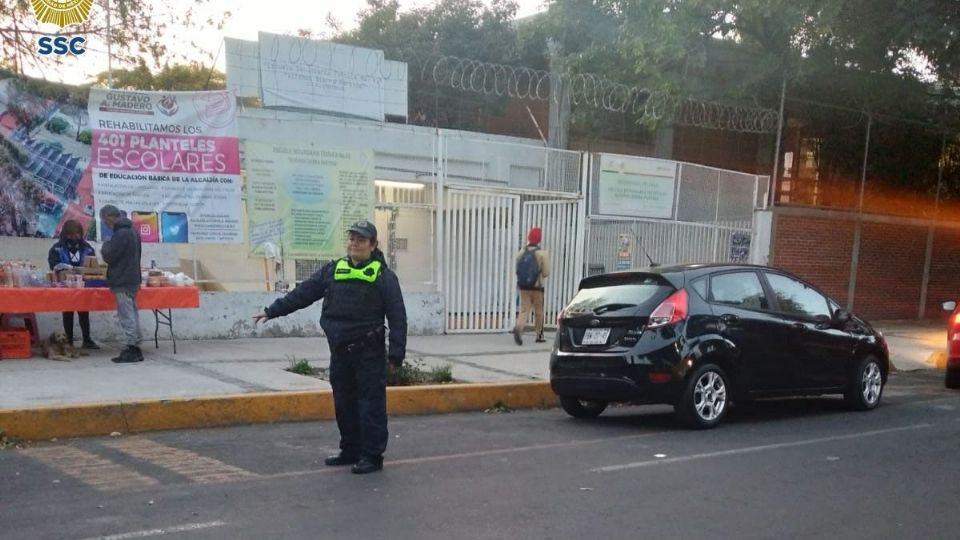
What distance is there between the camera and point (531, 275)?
39.6ft

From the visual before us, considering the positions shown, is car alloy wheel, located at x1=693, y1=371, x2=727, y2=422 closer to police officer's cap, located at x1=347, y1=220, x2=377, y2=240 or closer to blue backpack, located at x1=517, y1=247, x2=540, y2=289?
police officer's cap, located at x1=347, y1=220, x2=377, y2=240

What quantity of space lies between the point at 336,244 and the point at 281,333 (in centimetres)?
147

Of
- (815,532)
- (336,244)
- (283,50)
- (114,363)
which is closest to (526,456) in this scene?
(815,532)

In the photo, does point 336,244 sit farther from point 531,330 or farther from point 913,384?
point 913,384

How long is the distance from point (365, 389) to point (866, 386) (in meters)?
5.98

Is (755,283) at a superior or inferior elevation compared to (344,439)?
superior

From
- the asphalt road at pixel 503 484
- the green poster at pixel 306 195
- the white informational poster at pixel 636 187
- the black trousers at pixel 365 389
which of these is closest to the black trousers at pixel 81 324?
the green poster at pixel 306 195

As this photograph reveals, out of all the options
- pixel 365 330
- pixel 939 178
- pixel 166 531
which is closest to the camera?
pixel 166 531

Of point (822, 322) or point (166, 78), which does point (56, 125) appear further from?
point (166, 78)

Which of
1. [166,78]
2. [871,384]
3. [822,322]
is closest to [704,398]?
[822,322]

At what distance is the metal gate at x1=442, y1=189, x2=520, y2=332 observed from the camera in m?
13.0

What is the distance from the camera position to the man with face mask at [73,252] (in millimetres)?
9734

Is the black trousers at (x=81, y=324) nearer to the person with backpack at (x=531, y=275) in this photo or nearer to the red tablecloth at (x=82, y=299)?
the red tablecloth at (x=82, y=299)

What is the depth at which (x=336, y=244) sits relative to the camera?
11852 millimetres
